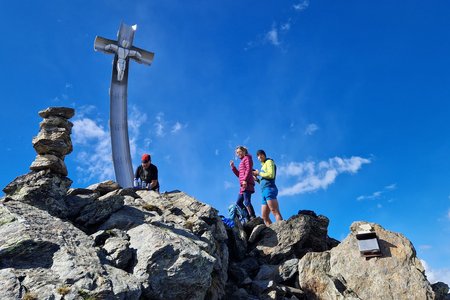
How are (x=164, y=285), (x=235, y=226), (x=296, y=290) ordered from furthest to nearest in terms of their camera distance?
1. (x=235, y=226)
2. (x=296, y=290)
3. (x=164, y=285)

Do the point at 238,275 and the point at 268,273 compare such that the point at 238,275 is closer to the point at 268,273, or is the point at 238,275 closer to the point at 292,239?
the point at 268,273

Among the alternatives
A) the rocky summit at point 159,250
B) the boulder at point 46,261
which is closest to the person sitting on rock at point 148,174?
the rocky summit at point 159,250

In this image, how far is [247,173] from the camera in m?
16.5

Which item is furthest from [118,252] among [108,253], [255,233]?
[255,233]

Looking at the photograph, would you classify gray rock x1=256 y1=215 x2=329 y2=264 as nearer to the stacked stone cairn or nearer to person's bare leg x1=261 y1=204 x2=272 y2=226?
person's bare leg x1=261 y1=204 x2=272 y2=226

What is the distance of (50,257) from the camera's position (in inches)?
332

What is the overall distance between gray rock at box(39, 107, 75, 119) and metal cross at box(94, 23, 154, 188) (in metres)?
7.97

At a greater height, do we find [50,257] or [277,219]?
[277,219]

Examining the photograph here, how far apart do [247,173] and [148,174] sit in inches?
152

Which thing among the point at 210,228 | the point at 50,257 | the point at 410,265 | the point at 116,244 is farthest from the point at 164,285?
the point at 410,265

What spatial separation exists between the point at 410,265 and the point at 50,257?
958cm

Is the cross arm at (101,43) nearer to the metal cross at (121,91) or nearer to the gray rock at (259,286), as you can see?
the metal cross at (121,91)

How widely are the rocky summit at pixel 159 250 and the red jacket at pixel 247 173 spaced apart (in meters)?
1.42

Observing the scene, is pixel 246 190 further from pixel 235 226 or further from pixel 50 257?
pixel 50 257
